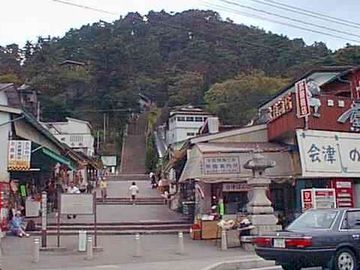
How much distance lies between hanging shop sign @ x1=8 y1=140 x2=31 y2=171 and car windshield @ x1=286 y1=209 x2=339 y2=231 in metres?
14.1

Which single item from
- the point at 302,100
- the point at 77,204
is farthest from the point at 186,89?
the point at 77,204

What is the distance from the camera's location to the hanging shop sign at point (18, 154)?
82.7 feet

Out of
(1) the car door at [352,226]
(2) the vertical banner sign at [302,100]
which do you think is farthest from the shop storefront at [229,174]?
(1) the car door at [352,226]

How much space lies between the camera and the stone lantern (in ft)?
75.8

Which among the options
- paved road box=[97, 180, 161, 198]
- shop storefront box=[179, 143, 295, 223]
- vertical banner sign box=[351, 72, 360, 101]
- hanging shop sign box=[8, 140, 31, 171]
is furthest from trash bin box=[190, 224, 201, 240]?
paved road box=[97, 180, 161, 198]

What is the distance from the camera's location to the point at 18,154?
25.2 m

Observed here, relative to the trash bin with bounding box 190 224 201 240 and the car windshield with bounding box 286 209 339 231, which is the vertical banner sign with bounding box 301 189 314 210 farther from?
the car windshield with bounding box 286 209 339 231

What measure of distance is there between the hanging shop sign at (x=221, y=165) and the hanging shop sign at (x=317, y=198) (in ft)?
10.9

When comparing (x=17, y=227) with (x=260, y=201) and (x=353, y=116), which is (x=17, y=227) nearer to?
(x=260, y=201)

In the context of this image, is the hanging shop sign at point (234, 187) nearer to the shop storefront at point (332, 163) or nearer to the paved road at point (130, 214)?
the shop storefront at point (332, 163)

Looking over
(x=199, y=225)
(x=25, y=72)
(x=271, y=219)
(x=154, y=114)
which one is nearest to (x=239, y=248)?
(x=271, y=219)

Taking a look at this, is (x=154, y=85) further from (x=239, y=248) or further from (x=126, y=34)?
(x=239, y=248)

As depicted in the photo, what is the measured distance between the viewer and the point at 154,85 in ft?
330

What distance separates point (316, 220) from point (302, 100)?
41.0 feet
